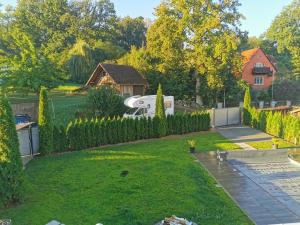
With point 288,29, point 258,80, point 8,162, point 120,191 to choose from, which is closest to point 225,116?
point 120,191

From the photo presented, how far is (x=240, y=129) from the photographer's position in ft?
82.7

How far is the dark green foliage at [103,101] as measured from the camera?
2348 centimetres

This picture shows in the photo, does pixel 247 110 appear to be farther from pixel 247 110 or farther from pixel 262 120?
pixel 262 120

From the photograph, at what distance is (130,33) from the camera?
6097 centimetres

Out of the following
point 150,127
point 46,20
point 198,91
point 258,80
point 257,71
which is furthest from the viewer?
point 46,20

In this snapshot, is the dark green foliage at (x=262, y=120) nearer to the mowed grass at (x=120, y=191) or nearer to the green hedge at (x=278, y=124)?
the green hedge at (x=278, y=124)

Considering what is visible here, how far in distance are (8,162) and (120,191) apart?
155 inches

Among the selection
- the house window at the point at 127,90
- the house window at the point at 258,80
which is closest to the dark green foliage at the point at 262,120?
the house window at the point at 127,90

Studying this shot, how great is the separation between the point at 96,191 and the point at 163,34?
2348cm

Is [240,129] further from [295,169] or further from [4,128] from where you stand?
[4,128]

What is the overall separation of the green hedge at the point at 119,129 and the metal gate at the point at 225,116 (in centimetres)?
216

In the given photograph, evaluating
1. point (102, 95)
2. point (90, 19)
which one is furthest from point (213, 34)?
point (90, 19)

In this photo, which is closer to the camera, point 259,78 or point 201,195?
point 201,195

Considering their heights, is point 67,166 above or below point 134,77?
below
